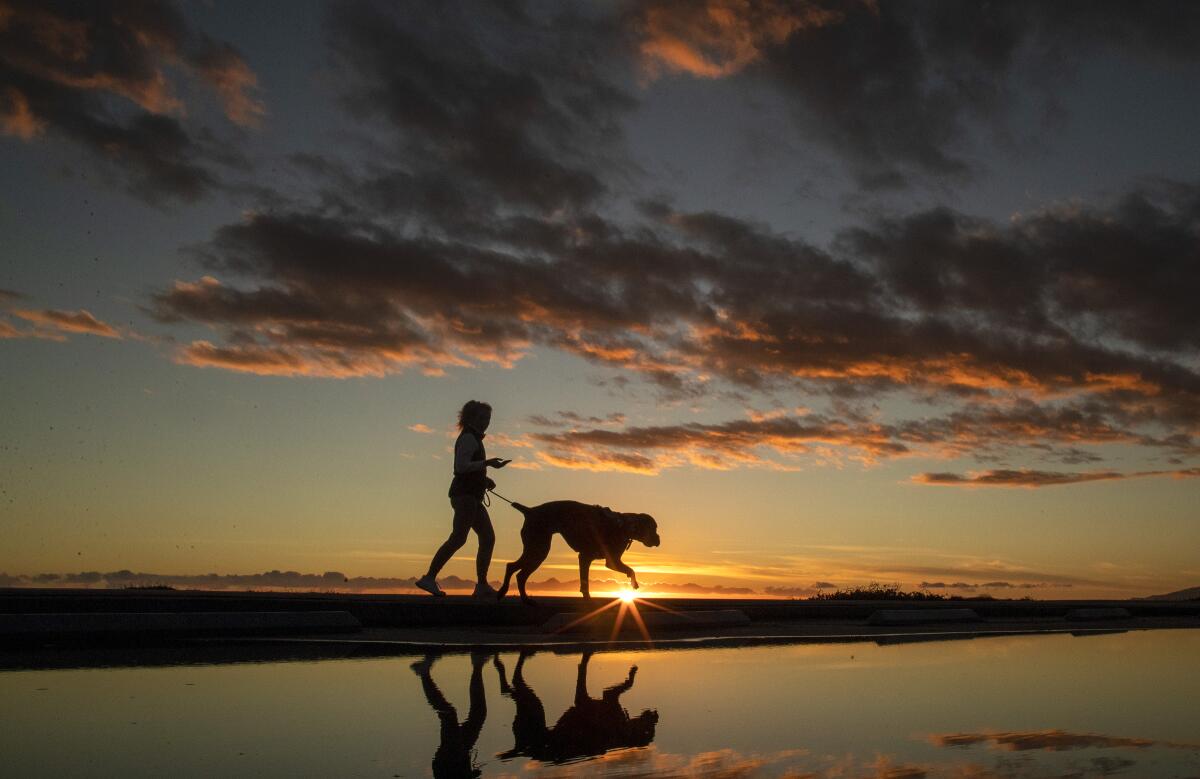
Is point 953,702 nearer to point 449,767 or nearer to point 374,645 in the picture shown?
point 449,767

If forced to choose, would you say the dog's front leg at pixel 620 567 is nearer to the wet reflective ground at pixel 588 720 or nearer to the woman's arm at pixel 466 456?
the woman's arm at pixel 466 456

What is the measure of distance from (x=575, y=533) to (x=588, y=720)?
8.86 m

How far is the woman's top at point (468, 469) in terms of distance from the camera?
15.5 meters

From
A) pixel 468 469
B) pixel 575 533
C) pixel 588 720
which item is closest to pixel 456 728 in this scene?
pixel 588 720

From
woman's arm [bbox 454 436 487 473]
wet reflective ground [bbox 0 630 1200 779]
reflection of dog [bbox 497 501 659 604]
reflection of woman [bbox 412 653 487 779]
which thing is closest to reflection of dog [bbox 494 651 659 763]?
wet reflective ground [bbox 0 630 1200 779]

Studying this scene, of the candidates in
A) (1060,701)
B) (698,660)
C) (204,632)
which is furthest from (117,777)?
(204,632)

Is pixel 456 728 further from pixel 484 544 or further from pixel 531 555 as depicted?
pixel 484 544

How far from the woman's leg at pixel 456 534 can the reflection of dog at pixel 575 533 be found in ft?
3.34

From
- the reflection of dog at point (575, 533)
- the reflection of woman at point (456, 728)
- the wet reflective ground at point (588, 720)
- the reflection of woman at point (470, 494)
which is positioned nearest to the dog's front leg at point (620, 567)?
the reflection of dog at point (575, 533)

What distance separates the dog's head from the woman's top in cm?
213

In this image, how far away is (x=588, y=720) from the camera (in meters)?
5.80

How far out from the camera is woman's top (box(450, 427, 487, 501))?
50.8 feet

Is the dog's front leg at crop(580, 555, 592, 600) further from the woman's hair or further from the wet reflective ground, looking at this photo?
the wet reflective ground

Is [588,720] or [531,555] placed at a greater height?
[531,555]
